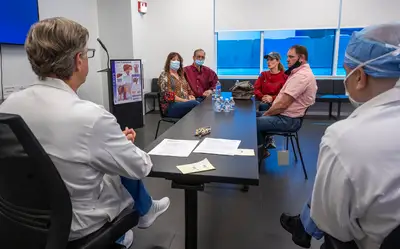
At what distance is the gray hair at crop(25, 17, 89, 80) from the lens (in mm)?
1110

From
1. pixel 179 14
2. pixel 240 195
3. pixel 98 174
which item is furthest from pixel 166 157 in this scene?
pixel 179 14

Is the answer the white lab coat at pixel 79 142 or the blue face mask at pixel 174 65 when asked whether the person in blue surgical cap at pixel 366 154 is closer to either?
the white lab coat at pixel 79 142

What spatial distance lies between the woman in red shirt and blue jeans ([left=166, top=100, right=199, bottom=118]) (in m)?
0.81

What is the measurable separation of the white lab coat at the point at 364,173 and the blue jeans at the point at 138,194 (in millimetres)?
829

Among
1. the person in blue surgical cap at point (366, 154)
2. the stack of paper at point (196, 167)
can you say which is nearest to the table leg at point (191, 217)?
the stack of paper at point (196, 167)

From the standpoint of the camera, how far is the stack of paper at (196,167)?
136cm

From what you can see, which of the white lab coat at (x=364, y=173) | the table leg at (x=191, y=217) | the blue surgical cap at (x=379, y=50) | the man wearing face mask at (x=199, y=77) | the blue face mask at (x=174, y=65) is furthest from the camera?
the man wearing face mask at (x=199, y=77)

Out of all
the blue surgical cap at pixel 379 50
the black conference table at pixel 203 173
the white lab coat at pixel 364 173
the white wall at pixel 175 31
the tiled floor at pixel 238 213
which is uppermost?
the white wall at pixel 175 31

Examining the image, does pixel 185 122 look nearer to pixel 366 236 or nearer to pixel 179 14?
pixel 366 236

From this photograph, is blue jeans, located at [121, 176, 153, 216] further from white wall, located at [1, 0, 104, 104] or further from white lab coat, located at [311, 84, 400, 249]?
white wall, located at [1, 0, 104, 104]

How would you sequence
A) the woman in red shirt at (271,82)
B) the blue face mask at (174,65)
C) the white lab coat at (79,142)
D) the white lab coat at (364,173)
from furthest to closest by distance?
the blue face mask at (174,65) < the woman in red shirt at (271,82) < the white lab coat at (79,142) < the white lab coat at (364,173)

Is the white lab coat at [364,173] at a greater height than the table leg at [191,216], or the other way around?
the white lab coat at [364,173]

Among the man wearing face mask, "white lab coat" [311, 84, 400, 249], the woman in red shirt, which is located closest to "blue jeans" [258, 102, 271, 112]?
the woman in red shirt

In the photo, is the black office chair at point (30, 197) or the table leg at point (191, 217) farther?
the table leg at point (191, 217)
